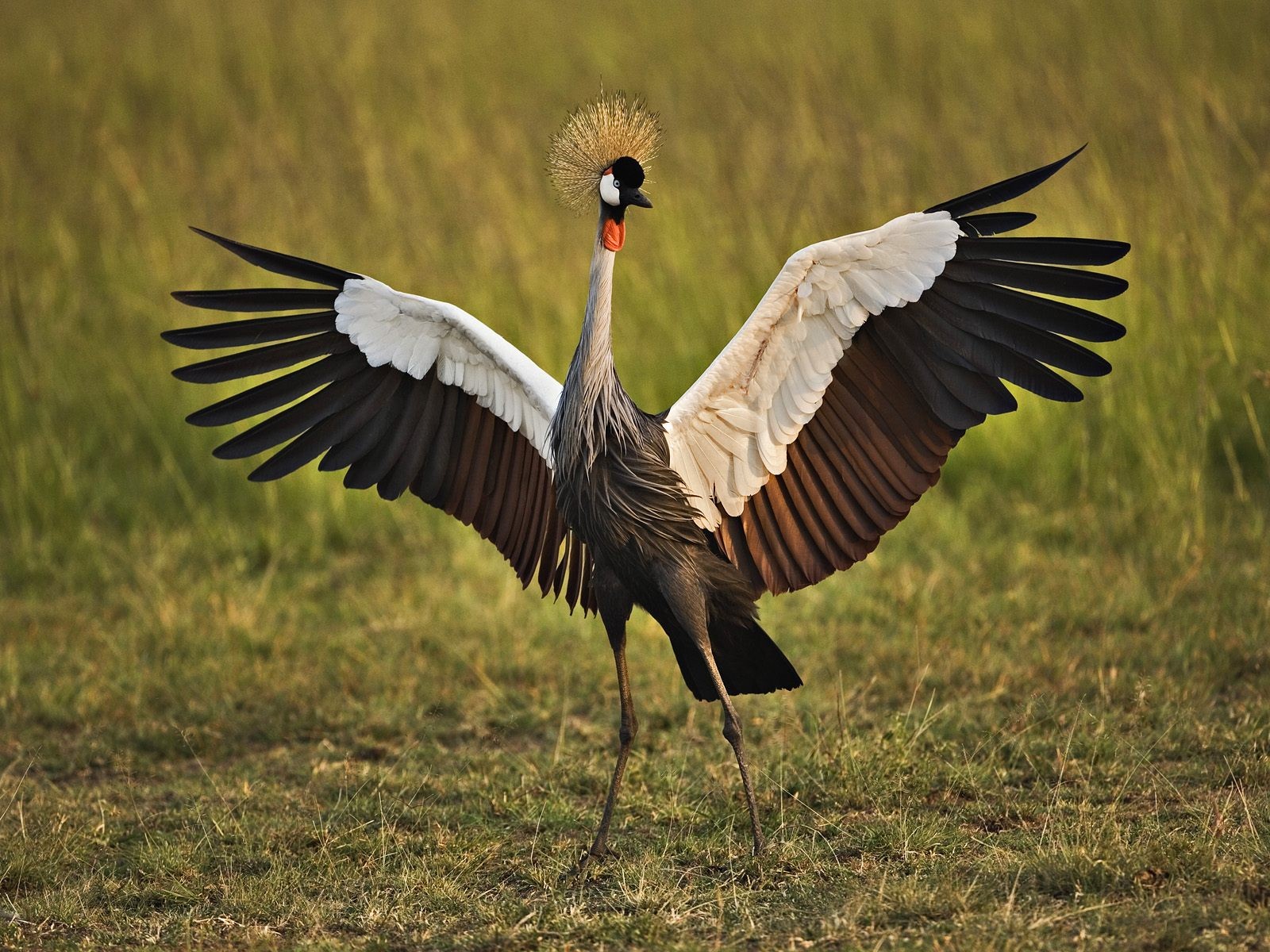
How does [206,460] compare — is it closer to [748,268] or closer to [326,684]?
[326,684]

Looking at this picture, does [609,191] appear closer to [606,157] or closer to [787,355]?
[606,157]

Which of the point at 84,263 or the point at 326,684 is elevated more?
the point at 84,263

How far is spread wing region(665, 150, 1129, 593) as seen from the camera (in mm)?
3822

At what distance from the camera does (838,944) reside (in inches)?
125

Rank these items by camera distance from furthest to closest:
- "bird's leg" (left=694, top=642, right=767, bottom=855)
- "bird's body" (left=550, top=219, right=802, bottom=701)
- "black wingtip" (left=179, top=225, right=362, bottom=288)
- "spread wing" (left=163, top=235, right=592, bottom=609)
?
"spread wing" (left=163, top=235, right=592, bottom=609)
"black wingtip" (left=179, top=225, right=362, bottom=288)
"bird's body" (left=550, top=219, right=802, bottom=701)
"bird's leg" (left=694, top=642, right=767, bottom=855)

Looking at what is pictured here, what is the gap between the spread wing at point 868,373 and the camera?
3.82 meters

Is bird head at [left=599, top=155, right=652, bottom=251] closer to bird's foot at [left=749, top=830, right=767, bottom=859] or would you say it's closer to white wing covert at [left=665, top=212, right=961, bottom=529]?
white wing covert at [left=665, top=212, right=961, bottom=529]

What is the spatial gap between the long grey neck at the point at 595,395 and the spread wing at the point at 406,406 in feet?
0.78

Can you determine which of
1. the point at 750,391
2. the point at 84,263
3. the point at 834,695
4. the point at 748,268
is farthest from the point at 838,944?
the point at 84,263

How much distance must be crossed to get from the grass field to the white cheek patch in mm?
1733

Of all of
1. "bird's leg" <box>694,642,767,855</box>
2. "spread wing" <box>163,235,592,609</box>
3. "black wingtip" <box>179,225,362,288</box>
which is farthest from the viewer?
"spread wing" <box>163,235,592,609</box>

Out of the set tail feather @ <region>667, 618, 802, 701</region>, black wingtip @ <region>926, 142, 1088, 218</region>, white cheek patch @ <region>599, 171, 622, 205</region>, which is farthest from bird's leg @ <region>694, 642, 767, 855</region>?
black wingtip @ <region>926, 142, 1088, 218</region>

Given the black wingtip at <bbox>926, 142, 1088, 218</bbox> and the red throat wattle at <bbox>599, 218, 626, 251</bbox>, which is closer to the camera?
the black wingtip at <bbox>926, 142, 1088, 218</bbox>

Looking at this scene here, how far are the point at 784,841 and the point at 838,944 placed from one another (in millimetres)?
672
